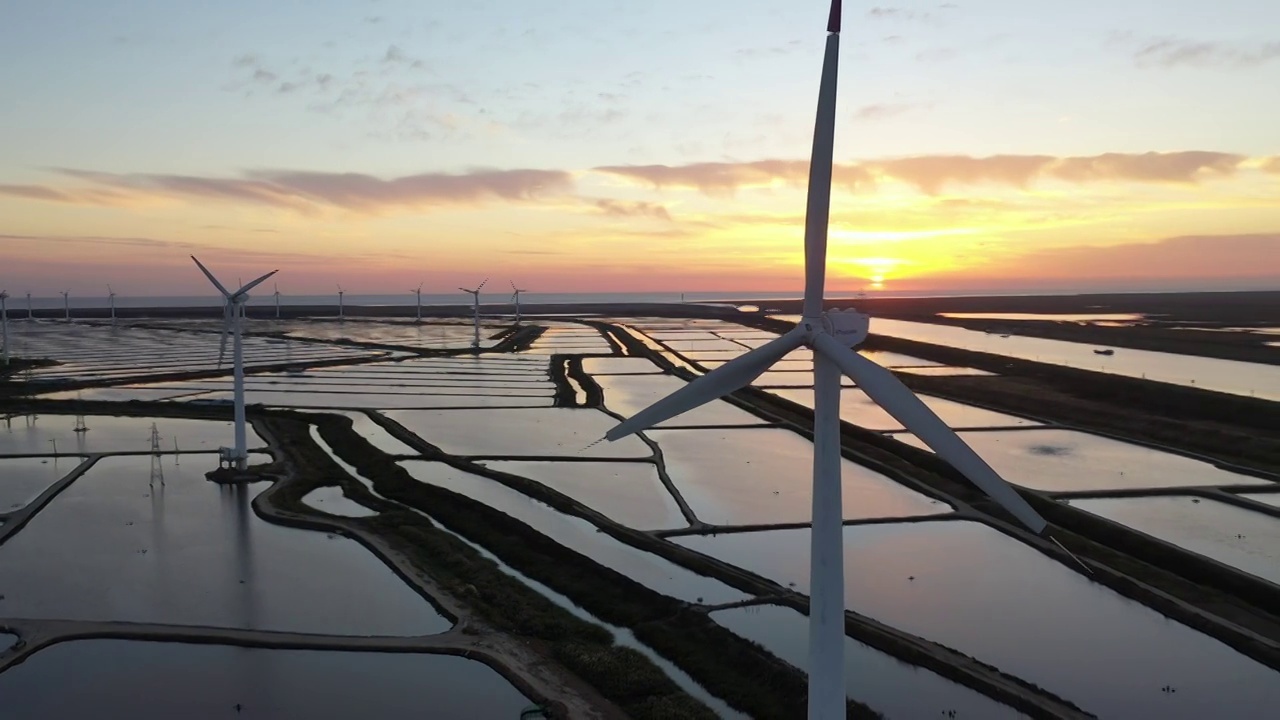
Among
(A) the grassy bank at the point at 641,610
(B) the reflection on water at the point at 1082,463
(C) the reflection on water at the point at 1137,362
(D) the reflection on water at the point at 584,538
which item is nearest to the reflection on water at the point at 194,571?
(A) the grassy bank at the point at 641,610

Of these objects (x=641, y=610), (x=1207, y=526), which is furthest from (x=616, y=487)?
(x=1207, y=526)

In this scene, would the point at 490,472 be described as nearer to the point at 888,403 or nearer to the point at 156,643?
the point at 156,643

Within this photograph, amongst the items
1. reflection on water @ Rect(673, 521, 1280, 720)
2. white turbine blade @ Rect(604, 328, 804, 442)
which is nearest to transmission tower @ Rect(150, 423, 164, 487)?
reflection on water @ Rect(673, 521, 1280, 720)

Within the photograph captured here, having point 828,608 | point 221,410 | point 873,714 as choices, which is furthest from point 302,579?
point 221,410

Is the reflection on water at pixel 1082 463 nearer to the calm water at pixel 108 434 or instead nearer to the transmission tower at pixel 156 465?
the transmission tower at pixel 156 465

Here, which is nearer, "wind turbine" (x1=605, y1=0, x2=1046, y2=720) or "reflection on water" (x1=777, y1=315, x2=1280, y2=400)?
"wind turbine" (x1=605, y1=0, x2=1046, y2=720)

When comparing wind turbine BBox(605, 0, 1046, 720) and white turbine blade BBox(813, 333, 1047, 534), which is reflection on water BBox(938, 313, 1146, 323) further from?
white turbine blade BBox(813, 333, 1047, 534)
